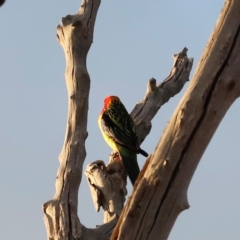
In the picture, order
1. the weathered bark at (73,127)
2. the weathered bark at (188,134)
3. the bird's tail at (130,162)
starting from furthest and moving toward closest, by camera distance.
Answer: the bird's tail at (130,162) → the weathered bark at (73,127) → the weathered bark at (188,134)

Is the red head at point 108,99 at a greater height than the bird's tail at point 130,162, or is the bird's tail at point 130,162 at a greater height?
the red head at point 108,99

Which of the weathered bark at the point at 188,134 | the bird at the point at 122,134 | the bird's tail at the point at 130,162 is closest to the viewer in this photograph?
the weathered bark at the point at 188,134

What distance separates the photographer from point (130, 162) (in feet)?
14.8

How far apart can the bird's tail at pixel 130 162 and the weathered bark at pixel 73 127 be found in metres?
0.74

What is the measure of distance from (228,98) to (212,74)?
13cm

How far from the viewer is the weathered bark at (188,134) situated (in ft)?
7.65

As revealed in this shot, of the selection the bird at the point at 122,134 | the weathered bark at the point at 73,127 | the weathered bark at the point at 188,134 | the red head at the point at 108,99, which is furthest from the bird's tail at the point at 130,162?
the weathered bark at the point at 188,134

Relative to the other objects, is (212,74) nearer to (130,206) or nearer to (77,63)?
(130,206)

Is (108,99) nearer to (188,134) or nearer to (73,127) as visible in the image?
(73,127)

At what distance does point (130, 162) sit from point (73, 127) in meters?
0.93

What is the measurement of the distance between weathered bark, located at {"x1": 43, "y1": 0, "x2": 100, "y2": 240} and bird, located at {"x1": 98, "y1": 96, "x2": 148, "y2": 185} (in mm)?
762

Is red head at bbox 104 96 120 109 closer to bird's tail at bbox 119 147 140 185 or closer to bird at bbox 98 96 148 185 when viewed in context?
bird at bbox 98 96 148 185

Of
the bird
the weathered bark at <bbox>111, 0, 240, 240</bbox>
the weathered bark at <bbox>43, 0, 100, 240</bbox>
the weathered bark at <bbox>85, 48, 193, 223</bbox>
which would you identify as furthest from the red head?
the weathered bark at <bbox>111, 0, 240, 240</bbox>

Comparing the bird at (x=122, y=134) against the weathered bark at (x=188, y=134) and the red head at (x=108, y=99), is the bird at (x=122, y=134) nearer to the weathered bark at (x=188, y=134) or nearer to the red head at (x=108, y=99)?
the red head at (x=108, y=99)
